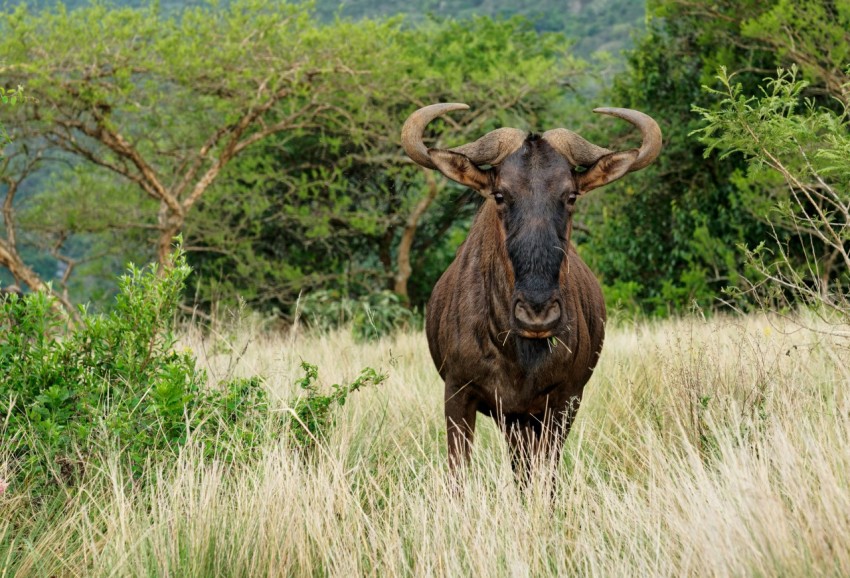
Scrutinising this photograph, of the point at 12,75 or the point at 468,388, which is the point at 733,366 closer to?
the point at 468,388

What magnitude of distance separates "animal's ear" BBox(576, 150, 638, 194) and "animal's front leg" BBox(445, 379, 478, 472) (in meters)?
1.16

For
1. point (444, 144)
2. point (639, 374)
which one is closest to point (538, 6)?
point (444, 144)

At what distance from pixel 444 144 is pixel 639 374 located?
9307 millimetres

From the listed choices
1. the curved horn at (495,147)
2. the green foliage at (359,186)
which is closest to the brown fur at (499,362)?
the curved horn at (495,147)

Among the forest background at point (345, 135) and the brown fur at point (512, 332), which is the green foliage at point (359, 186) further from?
the brown fur at point (512, 332)

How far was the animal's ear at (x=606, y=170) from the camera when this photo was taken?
4.76m

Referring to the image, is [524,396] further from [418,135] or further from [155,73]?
[155,73]

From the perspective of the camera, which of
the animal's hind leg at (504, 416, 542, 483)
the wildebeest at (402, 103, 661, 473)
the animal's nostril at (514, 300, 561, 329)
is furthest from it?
the animal's hind leg at (504, 416, 542, 483)

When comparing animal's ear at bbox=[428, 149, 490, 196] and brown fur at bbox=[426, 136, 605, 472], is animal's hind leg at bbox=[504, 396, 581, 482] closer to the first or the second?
brown fur at bbox=[426, 136, 605, 472]

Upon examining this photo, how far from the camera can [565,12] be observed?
4344 cm

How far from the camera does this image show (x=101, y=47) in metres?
12.1

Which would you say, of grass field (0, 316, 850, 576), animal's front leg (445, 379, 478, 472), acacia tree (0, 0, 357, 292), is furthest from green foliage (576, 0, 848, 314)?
animal's front leg (445, 379, 478, 472)

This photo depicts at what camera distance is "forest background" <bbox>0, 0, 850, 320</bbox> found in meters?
12.2

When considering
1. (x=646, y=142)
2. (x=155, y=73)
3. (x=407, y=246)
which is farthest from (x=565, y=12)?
(x=646, y=142)
